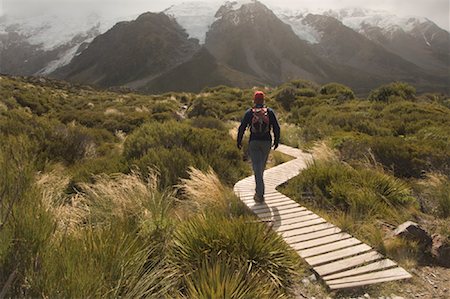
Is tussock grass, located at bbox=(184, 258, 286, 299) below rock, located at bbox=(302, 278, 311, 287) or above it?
above

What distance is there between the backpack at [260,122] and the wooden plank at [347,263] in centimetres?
282

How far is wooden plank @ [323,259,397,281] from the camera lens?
4.28m

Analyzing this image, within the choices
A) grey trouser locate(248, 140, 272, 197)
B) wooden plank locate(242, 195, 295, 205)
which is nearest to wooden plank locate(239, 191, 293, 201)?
wooden plank locate(242, 195, 295, 205)

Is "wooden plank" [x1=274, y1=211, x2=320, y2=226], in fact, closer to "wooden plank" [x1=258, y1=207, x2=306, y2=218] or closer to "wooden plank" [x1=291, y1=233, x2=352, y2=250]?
"wooden plank" [x1=258, y1=207, x2=306, y2=218]

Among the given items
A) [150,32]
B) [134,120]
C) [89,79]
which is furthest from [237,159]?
[150,32]

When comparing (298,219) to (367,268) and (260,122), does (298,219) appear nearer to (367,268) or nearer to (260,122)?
(367,268)

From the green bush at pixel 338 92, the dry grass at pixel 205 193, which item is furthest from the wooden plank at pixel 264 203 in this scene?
the green bush at pixel 338 92

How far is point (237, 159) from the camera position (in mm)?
10031

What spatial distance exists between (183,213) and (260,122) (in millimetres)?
2168

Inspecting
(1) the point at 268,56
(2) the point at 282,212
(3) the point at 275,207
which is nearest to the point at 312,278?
(2) the point at 282,212

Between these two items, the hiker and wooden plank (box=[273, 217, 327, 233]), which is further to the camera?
the hiker

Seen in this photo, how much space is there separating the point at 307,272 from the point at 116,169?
515cm

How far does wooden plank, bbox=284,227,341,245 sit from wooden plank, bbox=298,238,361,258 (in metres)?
0.26

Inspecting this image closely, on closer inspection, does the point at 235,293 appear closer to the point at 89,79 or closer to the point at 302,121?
the point at 302,121
